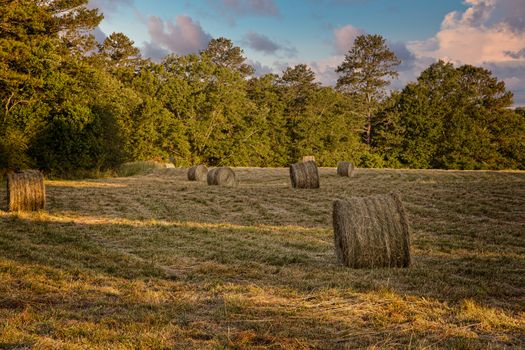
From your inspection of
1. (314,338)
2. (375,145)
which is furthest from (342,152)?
(314,338)

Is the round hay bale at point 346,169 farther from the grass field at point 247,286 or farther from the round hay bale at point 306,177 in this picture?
the grass field at point 247,286

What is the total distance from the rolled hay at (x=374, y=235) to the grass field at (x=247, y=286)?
270mm

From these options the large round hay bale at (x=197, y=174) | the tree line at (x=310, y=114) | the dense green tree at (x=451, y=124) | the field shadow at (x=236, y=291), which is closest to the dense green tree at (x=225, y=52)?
the tree line at (x=310, y=114)

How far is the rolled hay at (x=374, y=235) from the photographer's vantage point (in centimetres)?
722

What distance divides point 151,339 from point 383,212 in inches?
170

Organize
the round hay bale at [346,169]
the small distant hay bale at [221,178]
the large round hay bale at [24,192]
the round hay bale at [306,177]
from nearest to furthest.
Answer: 1. the large round hay bale at [24,192]
2. the round hay bale at [306,177]
3. the small distant hay bale at [221,178]
4. the round hay bale at [346,169]

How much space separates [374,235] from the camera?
7.27 m

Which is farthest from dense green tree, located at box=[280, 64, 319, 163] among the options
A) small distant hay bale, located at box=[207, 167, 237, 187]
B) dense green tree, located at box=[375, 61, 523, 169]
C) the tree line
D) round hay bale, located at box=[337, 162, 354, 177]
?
small distant hay bale, located at box=[207, 167, 237, 187]

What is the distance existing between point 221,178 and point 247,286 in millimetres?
16900

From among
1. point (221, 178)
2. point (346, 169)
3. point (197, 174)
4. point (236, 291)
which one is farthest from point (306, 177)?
point (236, 291)

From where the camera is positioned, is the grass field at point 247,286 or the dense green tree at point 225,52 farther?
the dense green tree at point 225,52

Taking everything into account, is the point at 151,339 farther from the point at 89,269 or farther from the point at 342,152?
the point at 342,152

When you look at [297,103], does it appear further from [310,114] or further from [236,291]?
[236,291]

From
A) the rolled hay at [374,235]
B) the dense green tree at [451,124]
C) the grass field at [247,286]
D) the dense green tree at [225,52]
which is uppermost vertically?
A: the dense green tree at [225,52]
